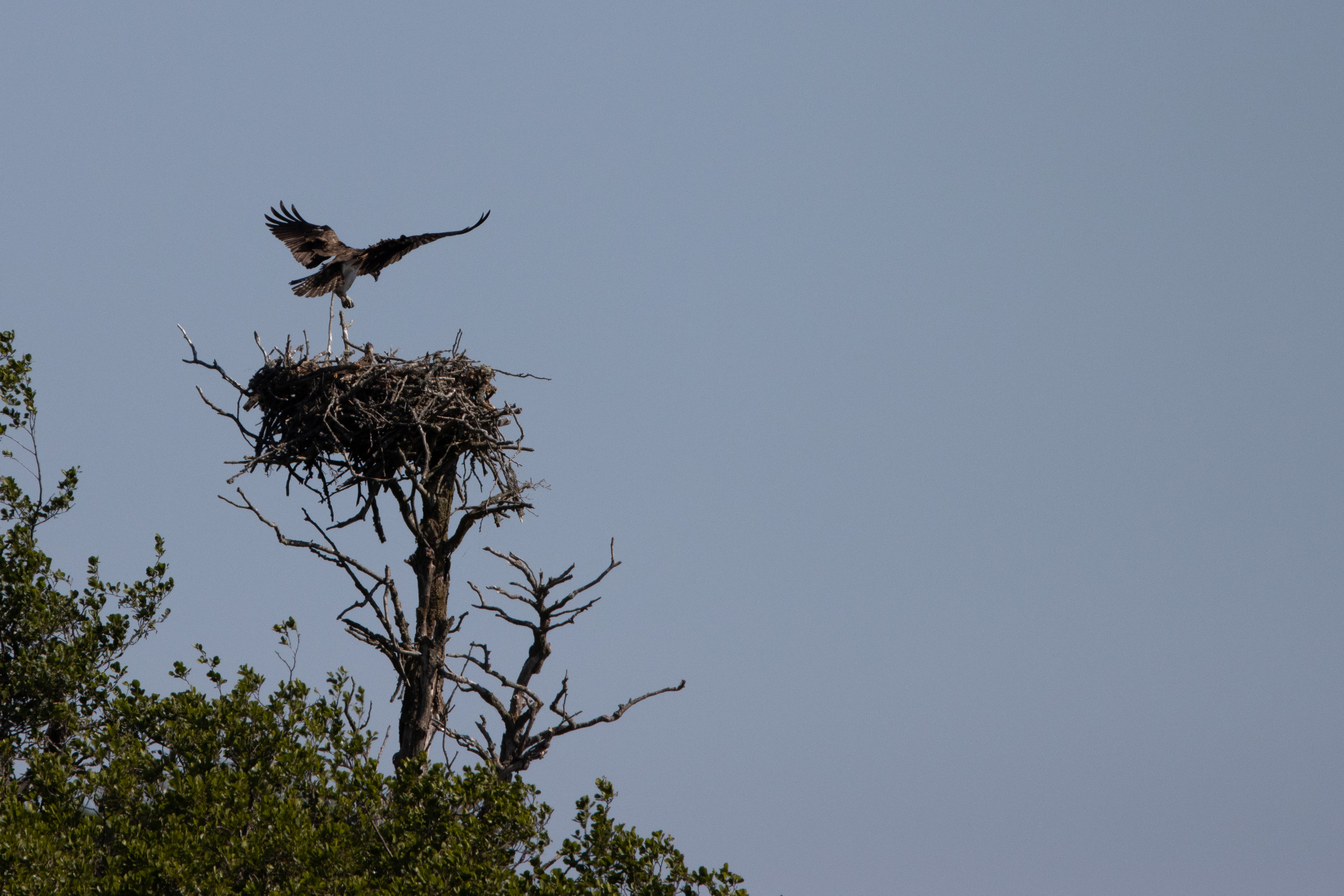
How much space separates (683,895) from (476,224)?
20.1 feet

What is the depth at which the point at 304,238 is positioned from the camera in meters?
13.7

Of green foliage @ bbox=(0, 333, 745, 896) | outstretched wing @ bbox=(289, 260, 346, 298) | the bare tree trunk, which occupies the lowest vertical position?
green foliage @ bbox=(0, 333, 745, 896)

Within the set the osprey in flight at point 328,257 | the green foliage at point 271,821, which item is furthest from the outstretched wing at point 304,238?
the green foliage at point 271,821

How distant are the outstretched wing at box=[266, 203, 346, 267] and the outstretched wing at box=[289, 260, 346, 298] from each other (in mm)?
77

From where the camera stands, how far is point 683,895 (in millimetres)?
8945

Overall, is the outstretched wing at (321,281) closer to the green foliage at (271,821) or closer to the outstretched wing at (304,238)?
the outstretched wing at (304,238)

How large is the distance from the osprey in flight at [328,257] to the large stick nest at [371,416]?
1.76 meters

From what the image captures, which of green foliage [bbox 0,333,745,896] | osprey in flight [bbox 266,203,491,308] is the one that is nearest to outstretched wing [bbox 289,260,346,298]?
osprey in flight [bbox 266,203,491,308]

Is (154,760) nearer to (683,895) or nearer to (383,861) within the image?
(383,861)

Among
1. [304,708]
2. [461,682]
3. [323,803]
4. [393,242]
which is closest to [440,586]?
[461,682]

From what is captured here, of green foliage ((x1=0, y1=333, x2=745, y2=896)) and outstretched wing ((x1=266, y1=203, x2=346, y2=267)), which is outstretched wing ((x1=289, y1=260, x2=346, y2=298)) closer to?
outstretched wing ((x1=266, y1=203, x2=346, y2=267))

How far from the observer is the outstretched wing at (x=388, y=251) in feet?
43.7

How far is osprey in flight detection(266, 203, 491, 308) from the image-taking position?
1352 cm

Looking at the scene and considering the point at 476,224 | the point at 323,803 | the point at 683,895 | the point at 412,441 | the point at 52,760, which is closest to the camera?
the point at 683,895
